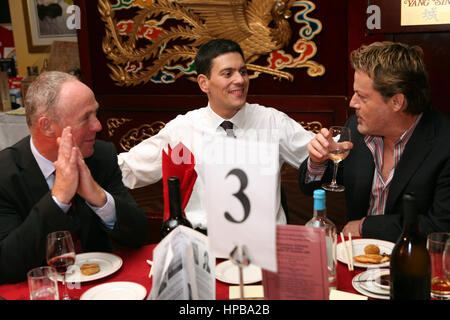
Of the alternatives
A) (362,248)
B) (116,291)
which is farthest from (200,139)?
(116,291)

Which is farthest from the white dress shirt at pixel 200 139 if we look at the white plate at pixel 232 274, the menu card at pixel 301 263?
the menu card at pixel 301 263

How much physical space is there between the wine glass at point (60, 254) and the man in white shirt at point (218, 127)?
3.63 ft

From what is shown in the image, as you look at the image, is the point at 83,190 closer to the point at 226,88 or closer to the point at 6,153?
the point at 6,153

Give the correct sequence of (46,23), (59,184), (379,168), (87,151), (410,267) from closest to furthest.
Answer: (410,267), (59,184), (87,151), (379,168), (46,23)

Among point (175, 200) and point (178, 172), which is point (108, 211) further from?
point (175, 200)

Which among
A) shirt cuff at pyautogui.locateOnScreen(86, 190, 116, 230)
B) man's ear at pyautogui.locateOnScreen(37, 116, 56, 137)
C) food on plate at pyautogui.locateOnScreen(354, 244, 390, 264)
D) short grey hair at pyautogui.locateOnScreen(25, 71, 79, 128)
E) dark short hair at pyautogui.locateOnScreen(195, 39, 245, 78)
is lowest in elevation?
food on plate at pyautogui.locateOnScreen(354, 244, 390, 264)

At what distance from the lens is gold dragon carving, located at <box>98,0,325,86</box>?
3.87m

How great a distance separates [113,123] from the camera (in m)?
4.48

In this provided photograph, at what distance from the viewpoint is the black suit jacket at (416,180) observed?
1.78 m

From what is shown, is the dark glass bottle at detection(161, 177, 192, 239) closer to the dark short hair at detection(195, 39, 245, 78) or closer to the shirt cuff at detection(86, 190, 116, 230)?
the shirt cuff at detection(86, 190, 116, 230)

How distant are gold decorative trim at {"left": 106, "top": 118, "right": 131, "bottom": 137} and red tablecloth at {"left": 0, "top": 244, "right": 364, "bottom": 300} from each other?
297cm

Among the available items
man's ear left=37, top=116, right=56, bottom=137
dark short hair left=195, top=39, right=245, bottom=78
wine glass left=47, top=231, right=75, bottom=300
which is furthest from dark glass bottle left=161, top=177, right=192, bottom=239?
dark short hair left=195, top=39, right=245, bottom=78

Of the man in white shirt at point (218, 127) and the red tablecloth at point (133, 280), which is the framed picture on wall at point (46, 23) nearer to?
the man in white shirt at point (218, 127)

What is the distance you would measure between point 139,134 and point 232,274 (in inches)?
125
